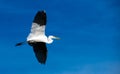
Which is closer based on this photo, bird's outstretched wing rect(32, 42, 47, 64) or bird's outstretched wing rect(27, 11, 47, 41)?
bird's outstretched wing rect(27, 11, 47, 41)

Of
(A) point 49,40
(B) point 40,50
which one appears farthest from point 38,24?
(B) point 40,50

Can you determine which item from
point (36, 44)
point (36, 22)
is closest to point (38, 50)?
point (36, 44)

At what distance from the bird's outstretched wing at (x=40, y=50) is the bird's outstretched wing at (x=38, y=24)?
52cm

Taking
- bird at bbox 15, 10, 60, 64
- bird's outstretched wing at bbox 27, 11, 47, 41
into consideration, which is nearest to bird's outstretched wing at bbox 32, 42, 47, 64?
bird at bbox 15, 10, 60, 64

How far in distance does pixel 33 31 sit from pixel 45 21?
864mm

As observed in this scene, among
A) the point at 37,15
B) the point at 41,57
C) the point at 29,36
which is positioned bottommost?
the point at 41,57

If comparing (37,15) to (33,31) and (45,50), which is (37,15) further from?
(45,50)

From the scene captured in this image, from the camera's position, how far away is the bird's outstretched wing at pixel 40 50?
548 inches

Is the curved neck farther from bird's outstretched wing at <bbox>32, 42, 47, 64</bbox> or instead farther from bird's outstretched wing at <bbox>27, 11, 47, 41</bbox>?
bird's outstretched wing at <bbox>27, 11, 47, 41</bbox>

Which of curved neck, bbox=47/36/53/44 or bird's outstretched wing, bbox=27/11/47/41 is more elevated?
bird's outstretched wing, bbox=27/11/47/41

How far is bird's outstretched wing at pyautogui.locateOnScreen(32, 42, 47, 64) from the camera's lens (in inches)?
548

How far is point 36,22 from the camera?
1373 centimetres

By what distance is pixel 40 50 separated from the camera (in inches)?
551

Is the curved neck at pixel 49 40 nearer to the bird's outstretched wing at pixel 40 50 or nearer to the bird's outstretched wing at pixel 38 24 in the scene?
the bird's outstretched wing at pixel 40 50
